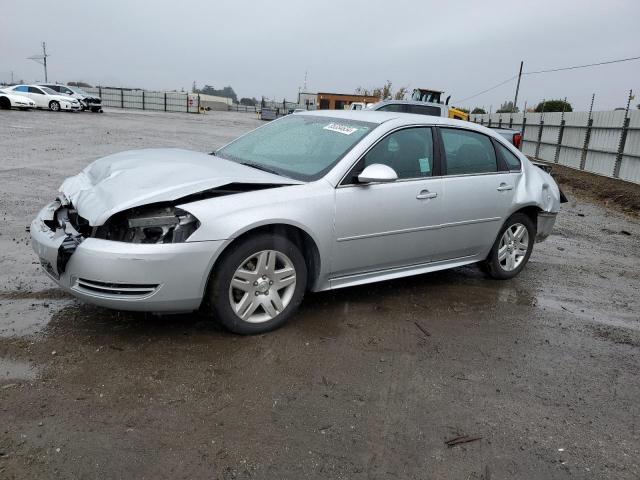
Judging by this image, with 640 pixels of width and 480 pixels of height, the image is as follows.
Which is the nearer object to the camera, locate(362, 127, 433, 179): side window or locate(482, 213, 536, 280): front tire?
locate(362, 127, 433, 179): side window

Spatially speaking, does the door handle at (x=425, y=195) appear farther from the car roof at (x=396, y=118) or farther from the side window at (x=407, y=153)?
the car roof at (x=396, y=118)

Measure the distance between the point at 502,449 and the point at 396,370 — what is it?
891 millimetres

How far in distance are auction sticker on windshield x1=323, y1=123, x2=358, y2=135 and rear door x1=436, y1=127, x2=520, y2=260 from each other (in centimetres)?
86

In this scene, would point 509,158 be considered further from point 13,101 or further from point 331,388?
point 13,101

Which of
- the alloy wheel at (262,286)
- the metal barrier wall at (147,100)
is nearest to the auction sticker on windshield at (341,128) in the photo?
the alloy wheel at (262,286)

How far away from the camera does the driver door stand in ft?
13.4

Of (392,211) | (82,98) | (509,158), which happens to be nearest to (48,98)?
(82,98)

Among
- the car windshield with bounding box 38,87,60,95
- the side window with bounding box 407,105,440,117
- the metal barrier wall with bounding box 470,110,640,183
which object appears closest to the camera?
the metal barrier wall with bounding box 470,110,640,183

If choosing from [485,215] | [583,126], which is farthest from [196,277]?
[583,126]

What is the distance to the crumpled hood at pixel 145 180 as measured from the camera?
338 cm

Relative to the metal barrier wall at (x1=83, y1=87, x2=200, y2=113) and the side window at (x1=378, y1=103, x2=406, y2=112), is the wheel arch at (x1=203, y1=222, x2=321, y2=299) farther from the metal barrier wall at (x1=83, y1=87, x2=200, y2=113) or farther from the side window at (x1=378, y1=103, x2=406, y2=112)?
the metal barrier wall at (x1=83, y1=87, x2=200, y2=113)

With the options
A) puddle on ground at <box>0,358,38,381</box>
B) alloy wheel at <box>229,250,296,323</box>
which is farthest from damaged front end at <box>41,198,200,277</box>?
puddle on ground at <box>0,358,38,381</box>

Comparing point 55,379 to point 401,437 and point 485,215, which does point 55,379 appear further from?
point 485,215

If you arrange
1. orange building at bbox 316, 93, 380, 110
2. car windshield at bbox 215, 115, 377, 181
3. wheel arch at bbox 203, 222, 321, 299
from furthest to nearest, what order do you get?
orange building at bbox 316, 93, 380, 110 < car windshield at bbox 215, 115, 377, 181 < wheel arch at bbox 203, 222, 321, 299
